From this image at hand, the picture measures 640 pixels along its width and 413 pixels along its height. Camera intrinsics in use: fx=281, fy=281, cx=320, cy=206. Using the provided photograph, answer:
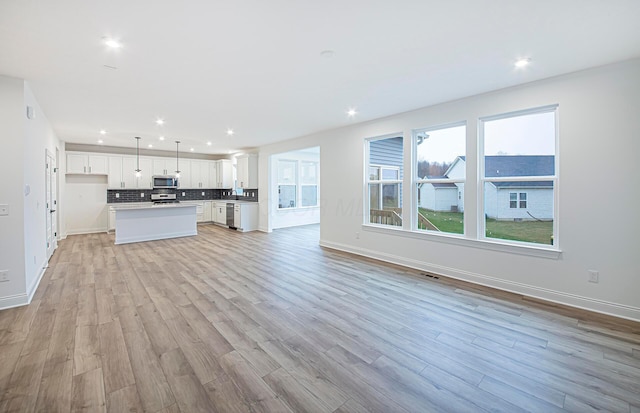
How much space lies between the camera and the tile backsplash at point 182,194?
896cm

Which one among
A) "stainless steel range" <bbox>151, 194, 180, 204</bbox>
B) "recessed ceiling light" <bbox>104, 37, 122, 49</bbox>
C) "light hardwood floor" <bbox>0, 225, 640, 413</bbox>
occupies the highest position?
"recessed ceiling light" <bbox>104, 37, 122, 49</bbox>

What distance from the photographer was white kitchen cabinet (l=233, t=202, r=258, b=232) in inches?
351

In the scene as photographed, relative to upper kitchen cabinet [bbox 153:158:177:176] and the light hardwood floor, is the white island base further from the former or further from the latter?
the light hardwood floor

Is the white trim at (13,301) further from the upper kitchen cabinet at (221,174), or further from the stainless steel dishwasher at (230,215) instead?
the upper kitchen cabinet at (221,174)

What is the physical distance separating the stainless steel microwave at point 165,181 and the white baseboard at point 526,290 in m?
7.54

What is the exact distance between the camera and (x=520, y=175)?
3.73m

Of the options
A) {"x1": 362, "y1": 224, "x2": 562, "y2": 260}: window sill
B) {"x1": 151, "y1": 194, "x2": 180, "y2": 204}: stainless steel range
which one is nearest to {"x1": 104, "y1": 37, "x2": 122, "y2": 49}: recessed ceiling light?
{"x1": 362, "y1": 224, "x2": 562, "y2": 260}: window sill

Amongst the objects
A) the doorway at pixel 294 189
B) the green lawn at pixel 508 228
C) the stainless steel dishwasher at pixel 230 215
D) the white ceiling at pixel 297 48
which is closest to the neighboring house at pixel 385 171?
the green lawn at pixel 508 228

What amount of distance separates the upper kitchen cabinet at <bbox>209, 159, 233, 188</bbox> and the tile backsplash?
356 millimetres

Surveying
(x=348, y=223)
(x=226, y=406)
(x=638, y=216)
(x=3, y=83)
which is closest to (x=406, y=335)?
(x=226, y=406)

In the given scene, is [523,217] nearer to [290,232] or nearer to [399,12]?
[399,12]

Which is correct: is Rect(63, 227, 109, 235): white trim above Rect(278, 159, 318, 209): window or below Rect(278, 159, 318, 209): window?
below

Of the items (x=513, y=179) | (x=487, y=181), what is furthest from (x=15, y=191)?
(x=513, y=179)

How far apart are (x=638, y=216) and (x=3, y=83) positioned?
708 cm
